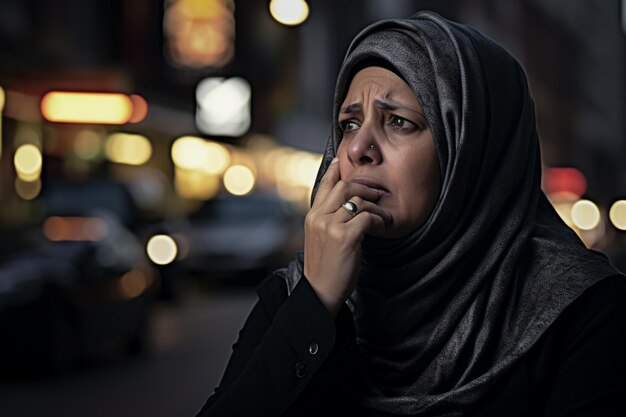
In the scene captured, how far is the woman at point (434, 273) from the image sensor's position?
2193 millimetres

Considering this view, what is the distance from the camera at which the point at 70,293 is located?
11320 mm

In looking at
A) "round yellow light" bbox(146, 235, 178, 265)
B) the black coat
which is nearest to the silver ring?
the black coat

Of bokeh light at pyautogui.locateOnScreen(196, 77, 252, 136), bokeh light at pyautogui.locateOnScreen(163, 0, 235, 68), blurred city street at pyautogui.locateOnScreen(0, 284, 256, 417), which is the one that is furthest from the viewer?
bokeh light at pyautogui.locateOnScreen(163, 0, 235, 68)

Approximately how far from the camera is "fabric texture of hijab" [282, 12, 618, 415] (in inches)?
88.0

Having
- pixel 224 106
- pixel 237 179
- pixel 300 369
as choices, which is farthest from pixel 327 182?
pixel 237 179

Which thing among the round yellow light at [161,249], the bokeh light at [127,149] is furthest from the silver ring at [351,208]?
the bokeh light at [127,149]

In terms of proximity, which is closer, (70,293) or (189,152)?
(70,293)

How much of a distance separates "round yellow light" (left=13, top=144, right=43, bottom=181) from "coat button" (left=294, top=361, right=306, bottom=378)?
24214mm

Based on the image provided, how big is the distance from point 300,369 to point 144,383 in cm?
924

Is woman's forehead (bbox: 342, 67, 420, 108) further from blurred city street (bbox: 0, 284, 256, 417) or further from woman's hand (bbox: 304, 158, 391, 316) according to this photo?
blurred city street (bbox: 0, 284, 256, 417)

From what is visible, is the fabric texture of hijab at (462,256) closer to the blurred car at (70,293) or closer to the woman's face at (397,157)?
the woman's face at (397,157)

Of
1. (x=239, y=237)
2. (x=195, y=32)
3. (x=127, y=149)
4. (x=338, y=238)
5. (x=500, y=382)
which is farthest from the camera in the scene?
(x=195, y=32)

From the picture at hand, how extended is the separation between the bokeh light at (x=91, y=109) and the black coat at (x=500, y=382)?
60.6 feet

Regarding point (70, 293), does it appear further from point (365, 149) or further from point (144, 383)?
point (365, 149)
